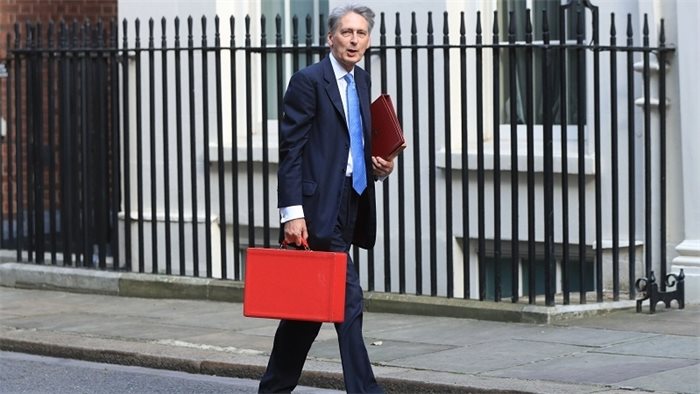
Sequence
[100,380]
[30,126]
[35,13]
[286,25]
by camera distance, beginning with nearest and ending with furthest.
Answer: [100,380] → [30,126] → [286,25] → [35,13]

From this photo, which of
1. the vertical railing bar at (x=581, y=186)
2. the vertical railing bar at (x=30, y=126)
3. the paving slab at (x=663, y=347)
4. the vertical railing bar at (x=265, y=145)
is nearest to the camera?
the paving slab at (x=663, y=347)

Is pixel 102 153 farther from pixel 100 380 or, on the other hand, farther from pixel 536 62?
pixel 100 380

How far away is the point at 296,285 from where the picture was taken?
6395 mm

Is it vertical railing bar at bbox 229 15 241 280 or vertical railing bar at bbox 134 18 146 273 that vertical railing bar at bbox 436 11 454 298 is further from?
vertical railing bar at bbox 134 18 146 273

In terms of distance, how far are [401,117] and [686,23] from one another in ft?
6.54

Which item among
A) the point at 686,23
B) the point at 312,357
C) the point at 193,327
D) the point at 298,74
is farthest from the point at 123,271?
the point at 298,74

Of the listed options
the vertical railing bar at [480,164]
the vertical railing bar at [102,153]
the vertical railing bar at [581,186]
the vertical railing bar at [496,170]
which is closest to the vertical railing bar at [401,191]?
the vertical railing bar at [480,164]

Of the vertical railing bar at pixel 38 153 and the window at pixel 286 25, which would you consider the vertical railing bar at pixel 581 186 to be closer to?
the window at pixel 286 25

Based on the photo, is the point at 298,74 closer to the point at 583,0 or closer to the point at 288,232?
the point at 288,232

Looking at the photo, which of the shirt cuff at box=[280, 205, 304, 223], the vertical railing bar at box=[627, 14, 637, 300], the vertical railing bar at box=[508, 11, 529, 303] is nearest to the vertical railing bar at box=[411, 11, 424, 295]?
the vertical railing bar at box=[508, 11, 529, 303]

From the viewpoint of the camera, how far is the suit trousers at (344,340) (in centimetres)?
648

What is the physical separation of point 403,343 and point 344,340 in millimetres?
2399

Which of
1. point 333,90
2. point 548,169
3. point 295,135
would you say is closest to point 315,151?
point 295,135

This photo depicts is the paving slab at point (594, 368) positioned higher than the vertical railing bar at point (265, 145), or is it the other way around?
the vertical railing bar at point (265, 145)
